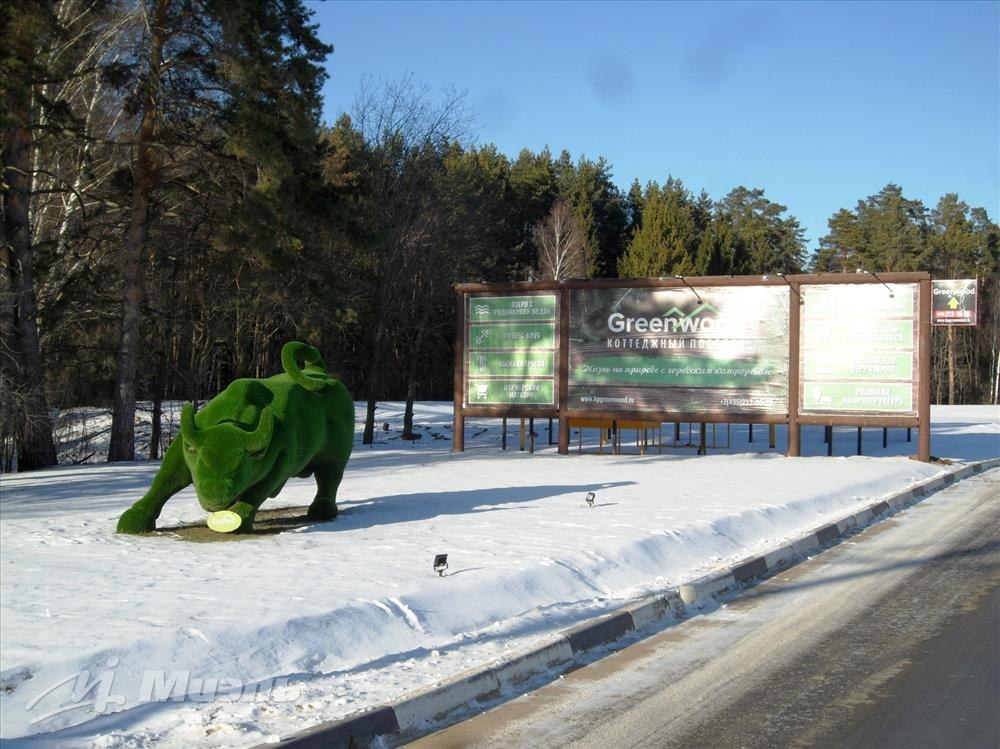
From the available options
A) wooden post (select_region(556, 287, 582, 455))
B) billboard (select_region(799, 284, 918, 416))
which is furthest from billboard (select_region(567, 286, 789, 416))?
billboard (select_region(799, 284, 918, 416))

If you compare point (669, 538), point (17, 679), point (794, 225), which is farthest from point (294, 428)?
point (794, 225)

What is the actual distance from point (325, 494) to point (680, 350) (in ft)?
43.5

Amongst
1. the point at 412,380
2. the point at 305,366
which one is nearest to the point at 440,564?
the point at 305,366

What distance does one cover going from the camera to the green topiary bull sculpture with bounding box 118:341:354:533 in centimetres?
958

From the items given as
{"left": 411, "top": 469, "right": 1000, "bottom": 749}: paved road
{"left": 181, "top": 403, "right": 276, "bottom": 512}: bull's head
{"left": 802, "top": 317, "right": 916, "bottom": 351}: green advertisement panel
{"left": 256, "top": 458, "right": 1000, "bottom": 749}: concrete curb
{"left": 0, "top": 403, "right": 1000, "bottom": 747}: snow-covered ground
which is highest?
{"left": 802, "top": 317, "right": 916, "bottom": 351}: green advertisement panel

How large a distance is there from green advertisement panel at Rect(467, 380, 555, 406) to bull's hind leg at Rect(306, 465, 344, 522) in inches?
515

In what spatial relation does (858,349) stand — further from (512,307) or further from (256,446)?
(256,446)

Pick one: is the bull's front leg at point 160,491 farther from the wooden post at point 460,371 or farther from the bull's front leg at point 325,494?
the wooden post at point 460,371

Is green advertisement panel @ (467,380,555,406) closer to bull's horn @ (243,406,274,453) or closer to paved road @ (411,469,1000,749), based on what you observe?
bull's horn @ (243,406,274,453)

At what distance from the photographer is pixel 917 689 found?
5.75m

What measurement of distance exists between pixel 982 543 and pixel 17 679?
33.6ft

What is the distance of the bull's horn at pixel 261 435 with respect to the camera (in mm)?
9617

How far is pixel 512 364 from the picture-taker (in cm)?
2453

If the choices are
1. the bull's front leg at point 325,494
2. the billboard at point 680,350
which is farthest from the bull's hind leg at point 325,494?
the billboard at point 680,350
